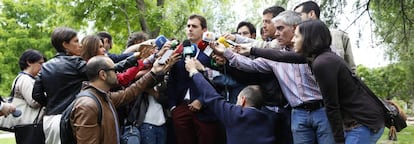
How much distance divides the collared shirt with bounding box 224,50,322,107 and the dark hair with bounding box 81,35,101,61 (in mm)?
1284

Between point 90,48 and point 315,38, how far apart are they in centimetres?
217

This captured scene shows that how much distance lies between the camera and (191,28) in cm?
523

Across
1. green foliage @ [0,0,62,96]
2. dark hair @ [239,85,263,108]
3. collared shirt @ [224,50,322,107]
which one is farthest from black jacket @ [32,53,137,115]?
green foliage @ [0,0,62,96]

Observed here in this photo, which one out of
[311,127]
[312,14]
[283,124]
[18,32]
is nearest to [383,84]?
[18,32]

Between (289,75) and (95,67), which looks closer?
(95,67)

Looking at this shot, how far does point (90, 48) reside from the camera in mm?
4684

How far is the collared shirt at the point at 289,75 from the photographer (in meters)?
4.30

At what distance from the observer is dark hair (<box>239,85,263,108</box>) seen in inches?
170

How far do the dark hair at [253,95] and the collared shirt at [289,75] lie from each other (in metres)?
0.23

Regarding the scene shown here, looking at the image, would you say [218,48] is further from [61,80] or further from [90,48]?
[61,80]

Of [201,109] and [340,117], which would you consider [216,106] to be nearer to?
[201,109]

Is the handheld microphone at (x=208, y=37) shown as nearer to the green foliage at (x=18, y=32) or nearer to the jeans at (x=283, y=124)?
the jeans at (x=283, y=124)

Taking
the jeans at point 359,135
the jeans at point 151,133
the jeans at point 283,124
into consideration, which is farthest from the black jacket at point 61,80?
the jeans at point 359,135

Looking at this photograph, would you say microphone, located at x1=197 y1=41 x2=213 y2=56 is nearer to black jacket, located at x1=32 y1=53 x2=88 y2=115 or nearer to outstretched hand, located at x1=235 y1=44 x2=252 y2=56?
outstretched hand, located at x1=235 y1=44 x2=252 y2=56
